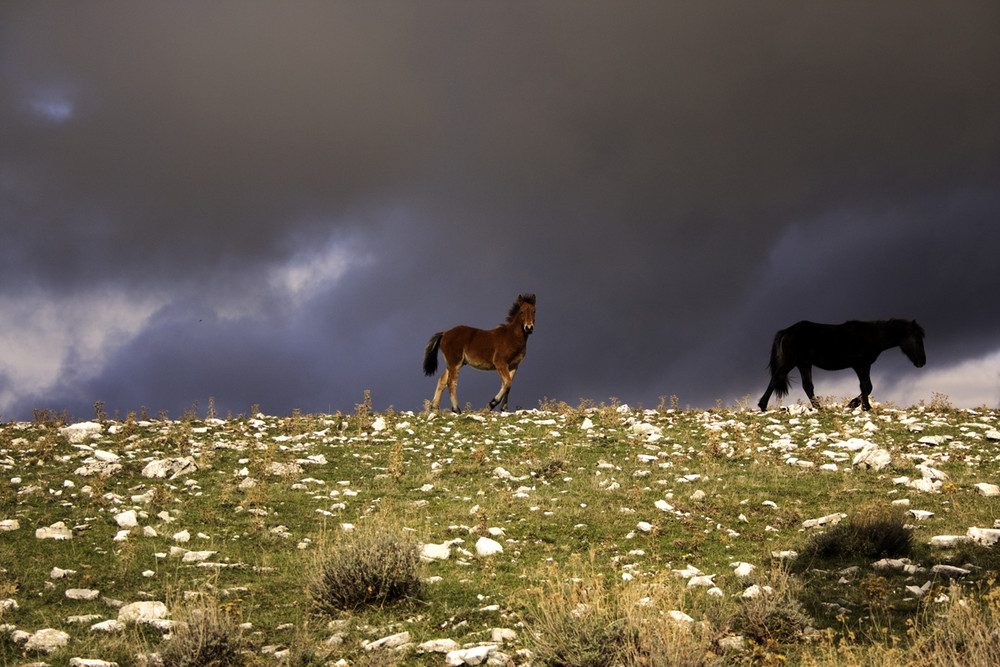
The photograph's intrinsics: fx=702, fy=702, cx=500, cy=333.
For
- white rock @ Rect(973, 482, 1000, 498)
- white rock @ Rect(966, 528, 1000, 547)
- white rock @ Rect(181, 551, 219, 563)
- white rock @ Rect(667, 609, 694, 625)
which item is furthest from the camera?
white rock @ Rect(973, 482, 1000, 498)

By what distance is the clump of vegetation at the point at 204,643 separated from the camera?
5.83 meters

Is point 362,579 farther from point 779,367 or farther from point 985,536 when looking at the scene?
point 779,367

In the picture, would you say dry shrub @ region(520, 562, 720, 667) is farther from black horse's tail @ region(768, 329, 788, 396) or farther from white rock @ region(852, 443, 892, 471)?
black horse's tail @ region(768, 329, 788, 396)

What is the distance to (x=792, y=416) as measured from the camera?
19094mm

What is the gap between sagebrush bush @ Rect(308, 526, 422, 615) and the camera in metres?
7.44

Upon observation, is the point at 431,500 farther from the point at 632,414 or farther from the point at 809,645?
the point at 632,414

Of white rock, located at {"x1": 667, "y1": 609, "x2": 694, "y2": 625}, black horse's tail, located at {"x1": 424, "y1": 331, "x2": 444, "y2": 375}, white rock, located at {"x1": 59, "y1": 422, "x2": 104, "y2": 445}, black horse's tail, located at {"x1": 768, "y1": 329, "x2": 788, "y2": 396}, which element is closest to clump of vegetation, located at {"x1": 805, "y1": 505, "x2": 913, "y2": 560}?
white rock, located at {"x1": 667, "y1": 609, "x2": 694, "y2": 625}

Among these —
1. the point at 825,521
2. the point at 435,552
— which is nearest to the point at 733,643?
the point at 435,552

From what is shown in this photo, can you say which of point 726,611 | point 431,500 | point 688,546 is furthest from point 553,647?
point 431,500

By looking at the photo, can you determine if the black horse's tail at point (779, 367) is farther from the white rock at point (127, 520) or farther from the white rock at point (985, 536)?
the white rock at point (127, 520)

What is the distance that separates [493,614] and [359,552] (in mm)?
1602

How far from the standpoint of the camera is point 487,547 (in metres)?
8.99

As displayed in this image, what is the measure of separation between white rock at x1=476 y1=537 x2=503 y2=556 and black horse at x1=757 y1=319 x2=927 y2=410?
1642 centimetres

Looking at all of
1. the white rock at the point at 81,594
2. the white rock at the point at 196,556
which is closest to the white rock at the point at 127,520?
the white rock at the point at 196,556
